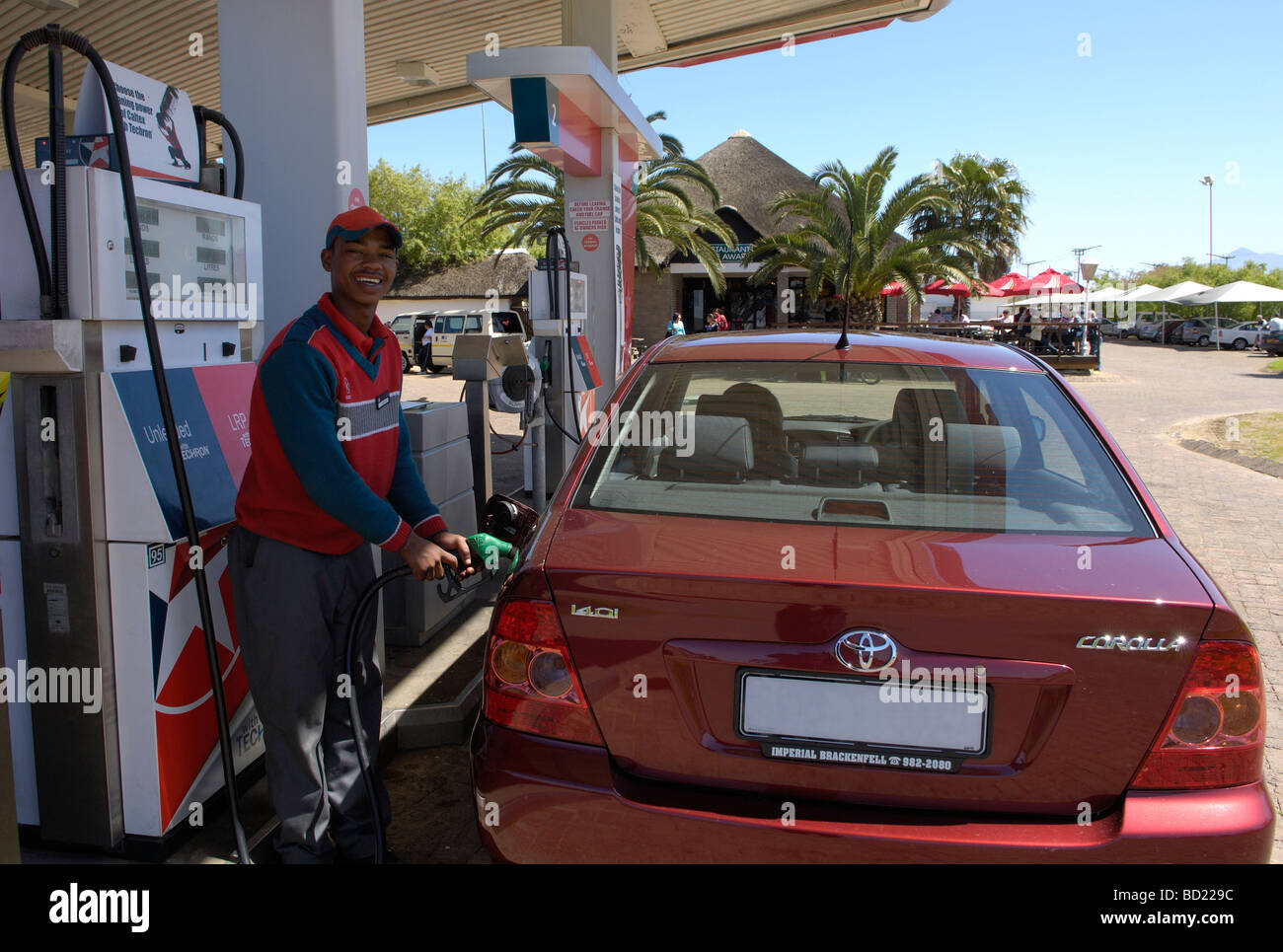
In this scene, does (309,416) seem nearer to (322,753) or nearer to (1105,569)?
(322,753)

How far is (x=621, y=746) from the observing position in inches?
83.2

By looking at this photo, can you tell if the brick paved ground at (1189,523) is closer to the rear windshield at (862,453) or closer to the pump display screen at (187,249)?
the rear windshield at (862,453)

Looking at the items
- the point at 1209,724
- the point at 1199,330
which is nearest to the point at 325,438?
the point at 1209,724

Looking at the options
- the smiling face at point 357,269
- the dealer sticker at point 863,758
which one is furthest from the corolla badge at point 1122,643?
the smiling face at point 357,269

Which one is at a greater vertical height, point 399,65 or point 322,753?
point 399,65

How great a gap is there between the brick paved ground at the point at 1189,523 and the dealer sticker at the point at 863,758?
1481 millimetres

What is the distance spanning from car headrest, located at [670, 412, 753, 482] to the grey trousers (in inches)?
39.3

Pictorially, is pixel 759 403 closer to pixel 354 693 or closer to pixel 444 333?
pixel 354 693

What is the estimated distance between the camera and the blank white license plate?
77.9 inches

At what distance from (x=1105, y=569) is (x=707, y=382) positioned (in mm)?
1400

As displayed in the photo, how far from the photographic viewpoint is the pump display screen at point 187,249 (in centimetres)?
289

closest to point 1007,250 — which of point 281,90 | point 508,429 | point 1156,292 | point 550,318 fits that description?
point 1156,292

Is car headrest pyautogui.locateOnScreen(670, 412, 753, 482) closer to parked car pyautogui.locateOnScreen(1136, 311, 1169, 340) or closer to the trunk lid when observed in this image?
the trunk lid

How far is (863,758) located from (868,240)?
25199 millimetres
